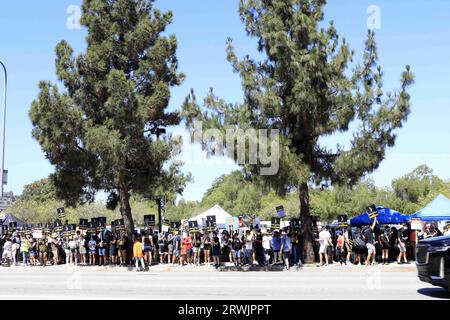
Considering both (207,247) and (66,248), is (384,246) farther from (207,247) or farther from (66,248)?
(66,248)

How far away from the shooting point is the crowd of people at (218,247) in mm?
24859

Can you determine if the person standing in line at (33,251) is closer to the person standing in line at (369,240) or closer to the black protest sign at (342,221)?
the black protest sign at (342,221)

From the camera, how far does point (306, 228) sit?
25.9 metres

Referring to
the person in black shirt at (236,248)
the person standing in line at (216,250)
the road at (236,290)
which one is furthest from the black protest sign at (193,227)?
the road at (236,290)

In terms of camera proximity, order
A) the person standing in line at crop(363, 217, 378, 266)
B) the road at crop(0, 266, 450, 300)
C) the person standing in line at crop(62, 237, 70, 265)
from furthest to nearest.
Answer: the person standing in line at crop(62, 237, 70, 265), the person standing in line at crop(363, 217, 378, 266), the road at crop(0, 266, 450, 300)

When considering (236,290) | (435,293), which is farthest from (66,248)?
(435,293)

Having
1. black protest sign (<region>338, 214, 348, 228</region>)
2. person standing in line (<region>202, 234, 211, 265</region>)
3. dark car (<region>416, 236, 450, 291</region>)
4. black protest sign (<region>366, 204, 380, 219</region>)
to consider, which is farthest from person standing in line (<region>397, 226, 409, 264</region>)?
dark car (<region>416, 236, 450, 291</region>)

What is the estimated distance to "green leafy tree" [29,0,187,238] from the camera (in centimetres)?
2742

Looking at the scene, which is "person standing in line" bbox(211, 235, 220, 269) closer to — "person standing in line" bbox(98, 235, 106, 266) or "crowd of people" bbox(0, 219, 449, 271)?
"crowd of people" bbox(0, 219, 449, 271)

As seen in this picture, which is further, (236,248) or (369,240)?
(236,248)

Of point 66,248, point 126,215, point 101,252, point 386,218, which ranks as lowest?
point 101,252

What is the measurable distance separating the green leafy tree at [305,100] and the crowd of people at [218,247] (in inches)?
109

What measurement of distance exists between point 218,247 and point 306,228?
13.7ft

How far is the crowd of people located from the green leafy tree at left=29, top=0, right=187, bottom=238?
2.00 m
